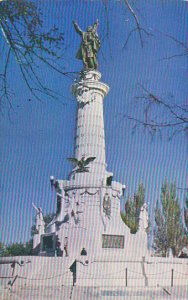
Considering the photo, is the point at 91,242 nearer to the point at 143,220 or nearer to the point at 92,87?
the point at 143,220

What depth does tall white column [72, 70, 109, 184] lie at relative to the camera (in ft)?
34.8

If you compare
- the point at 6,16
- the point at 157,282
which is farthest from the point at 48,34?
the point at 157,282

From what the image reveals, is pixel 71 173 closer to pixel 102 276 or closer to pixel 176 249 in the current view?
pixel 102 276

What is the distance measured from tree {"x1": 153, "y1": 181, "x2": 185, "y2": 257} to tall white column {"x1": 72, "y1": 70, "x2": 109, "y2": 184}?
395 centimetres

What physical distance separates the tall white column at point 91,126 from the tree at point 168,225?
3948 mm

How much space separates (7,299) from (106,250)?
15.5ft

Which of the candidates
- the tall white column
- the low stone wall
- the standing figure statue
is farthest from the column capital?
the low stone wall

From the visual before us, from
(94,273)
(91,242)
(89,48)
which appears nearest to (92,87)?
(89,48)

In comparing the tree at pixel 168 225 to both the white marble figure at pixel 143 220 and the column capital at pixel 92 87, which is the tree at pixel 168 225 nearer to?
the white marble figure at pixel 143 220

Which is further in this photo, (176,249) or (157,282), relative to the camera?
(176,249)

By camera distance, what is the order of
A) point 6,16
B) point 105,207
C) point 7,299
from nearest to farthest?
point 6,16 → point 7,299 → point 105,207

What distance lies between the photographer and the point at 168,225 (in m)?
14.0

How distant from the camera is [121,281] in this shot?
7617mm

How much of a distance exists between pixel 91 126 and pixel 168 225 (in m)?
5.58
